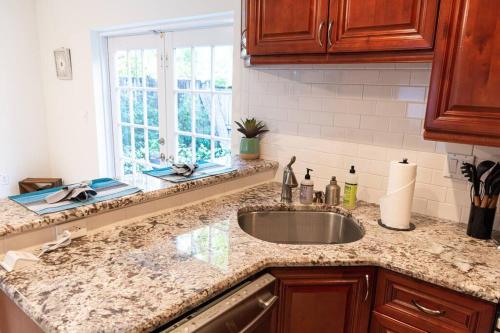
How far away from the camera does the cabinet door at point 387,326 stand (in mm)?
1297

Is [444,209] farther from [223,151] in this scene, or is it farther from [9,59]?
[9,59]

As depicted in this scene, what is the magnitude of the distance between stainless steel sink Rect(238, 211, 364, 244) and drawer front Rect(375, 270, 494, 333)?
0.46 m

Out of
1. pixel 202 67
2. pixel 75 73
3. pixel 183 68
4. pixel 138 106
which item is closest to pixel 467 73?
pixel 202 67

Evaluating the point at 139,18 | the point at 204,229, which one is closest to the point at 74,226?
the point at 204,229

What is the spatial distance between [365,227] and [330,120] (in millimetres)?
681

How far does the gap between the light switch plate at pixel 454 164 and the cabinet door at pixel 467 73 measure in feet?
1.18

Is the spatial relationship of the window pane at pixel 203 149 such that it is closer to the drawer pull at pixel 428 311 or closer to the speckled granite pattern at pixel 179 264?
the speckled granite pattern at pixel 179 264

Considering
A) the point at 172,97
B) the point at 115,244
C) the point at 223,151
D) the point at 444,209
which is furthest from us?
the point at 172,97

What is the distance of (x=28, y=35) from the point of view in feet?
12.4

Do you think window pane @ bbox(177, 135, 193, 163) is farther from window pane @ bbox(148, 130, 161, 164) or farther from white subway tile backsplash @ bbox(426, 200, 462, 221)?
white subway tile backsplash @ bbox(426, 200, 462, 221)

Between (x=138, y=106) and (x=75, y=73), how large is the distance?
800mm

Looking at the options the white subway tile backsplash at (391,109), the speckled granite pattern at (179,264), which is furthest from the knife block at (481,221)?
the white subway tile backsplash at (391,109)

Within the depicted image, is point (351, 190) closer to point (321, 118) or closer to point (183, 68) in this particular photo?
point (321, 118)

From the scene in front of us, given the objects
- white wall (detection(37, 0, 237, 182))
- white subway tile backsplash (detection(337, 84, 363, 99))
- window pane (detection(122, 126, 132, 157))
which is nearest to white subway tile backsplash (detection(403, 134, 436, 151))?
white subway tile backsplash (detection(337, 84, 363, 99))
